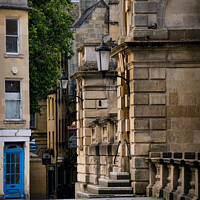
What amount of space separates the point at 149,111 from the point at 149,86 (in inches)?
26.1

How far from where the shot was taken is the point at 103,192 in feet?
86.0

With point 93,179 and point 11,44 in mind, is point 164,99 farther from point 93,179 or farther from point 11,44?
point 11,44

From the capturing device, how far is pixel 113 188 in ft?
86.9

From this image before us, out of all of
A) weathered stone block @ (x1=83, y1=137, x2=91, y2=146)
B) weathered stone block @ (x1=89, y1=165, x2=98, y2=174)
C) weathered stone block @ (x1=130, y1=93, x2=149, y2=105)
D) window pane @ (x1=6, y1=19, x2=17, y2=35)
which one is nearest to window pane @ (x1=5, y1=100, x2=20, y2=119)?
window pane @ (x1=6, y1=19, x2=17, y2=35)

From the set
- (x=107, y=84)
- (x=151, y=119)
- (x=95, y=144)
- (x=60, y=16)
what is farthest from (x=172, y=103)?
(x=60, y=16)

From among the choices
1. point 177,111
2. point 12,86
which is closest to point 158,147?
point 177,111

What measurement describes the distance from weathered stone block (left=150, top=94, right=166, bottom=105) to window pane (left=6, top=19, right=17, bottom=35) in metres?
19.8

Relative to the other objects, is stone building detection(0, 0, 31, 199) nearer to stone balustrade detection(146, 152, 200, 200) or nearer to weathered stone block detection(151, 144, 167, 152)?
weathered stone block detection(151, 144, 167, 152)

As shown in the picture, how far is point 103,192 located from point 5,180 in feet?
65.6

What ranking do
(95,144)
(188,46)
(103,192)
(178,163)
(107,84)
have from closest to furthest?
(178,163)
(103,192)
(188,46)
(95,144)
(107,84)

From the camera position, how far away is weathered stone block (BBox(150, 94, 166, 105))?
28.1 m

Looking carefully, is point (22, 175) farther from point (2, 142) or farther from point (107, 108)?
point (107, 108)

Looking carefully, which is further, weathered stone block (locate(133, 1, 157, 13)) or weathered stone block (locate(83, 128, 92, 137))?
weathered stone block (locate(83, 128, 92, 137))

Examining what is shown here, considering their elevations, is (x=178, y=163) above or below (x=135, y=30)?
below
